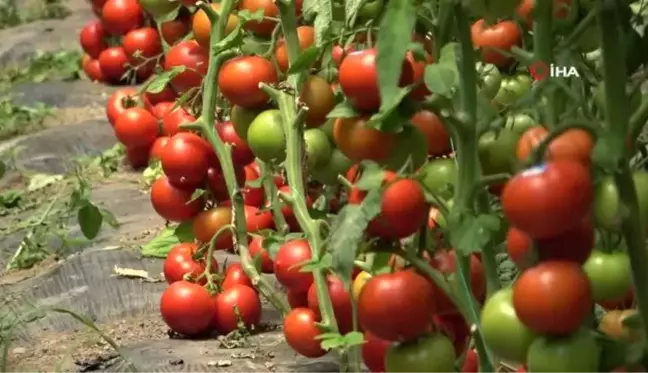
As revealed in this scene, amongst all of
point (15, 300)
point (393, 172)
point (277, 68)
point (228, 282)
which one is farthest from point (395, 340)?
point (15, 300)

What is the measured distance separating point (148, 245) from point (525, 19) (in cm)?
102

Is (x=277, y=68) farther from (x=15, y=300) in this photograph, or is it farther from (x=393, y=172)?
(x=15, y=300)

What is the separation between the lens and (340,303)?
4.54 ft

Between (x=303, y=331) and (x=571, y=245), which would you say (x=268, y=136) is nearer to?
(x=303, y=331)

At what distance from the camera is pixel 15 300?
1971mm

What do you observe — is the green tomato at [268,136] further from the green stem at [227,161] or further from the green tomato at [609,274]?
the green tomato at [609,274]

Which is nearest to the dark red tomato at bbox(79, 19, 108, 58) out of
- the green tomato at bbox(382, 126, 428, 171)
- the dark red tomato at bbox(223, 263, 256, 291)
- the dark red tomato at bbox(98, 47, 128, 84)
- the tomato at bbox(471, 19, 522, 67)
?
the dark red tomato at bbox(98, 47, 128, 84)

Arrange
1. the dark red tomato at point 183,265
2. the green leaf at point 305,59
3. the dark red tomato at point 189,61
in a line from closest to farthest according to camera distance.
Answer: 1. the green leaf at point 305,59
2. the dark red tomato at point 183,265
3. the dark red tomato at point 189,61

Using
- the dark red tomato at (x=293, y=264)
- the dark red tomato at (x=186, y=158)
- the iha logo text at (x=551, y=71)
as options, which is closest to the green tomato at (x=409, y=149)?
the iha logo text at (x=551, y=71)

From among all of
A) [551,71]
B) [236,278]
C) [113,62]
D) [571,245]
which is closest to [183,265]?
[236,278]

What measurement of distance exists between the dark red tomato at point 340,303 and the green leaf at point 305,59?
0.83 ft

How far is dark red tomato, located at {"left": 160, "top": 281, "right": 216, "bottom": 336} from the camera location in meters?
1.65

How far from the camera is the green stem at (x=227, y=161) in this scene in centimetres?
162

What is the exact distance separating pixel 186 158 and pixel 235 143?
8 cm
